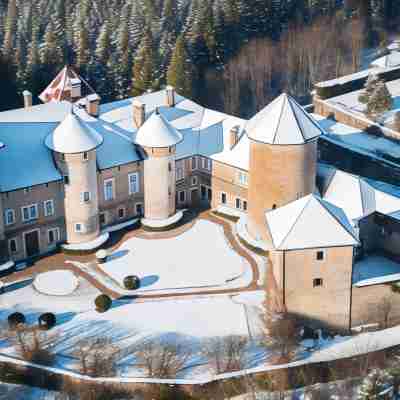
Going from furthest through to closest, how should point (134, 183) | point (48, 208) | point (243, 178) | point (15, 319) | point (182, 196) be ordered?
point (182, 196) → point (243, 178) → point (134, 183) → point (48, 208) → point (15, 319)

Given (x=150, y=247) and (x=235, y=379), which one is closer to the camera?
(x=235, y=379)

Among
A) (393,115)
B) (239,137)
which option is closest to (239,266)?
(239,137)

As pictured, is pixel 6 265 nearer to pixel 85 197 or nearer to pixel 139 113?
pixel 85 197

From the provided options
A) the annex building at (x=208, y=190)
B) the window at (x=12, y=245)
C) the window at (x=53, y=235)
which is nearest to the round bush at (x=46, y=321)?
the annex building at (x=208, y=190)

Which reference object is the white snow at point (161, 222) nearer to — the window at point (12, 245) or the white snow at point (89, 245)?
the white snow at point (89, 245)

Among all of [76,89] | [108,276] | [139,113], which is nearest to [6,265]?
[108,276]

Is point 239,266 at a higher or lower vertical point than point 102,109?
lower

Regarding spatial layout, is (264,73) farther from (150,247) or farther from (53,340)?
(53,340)
